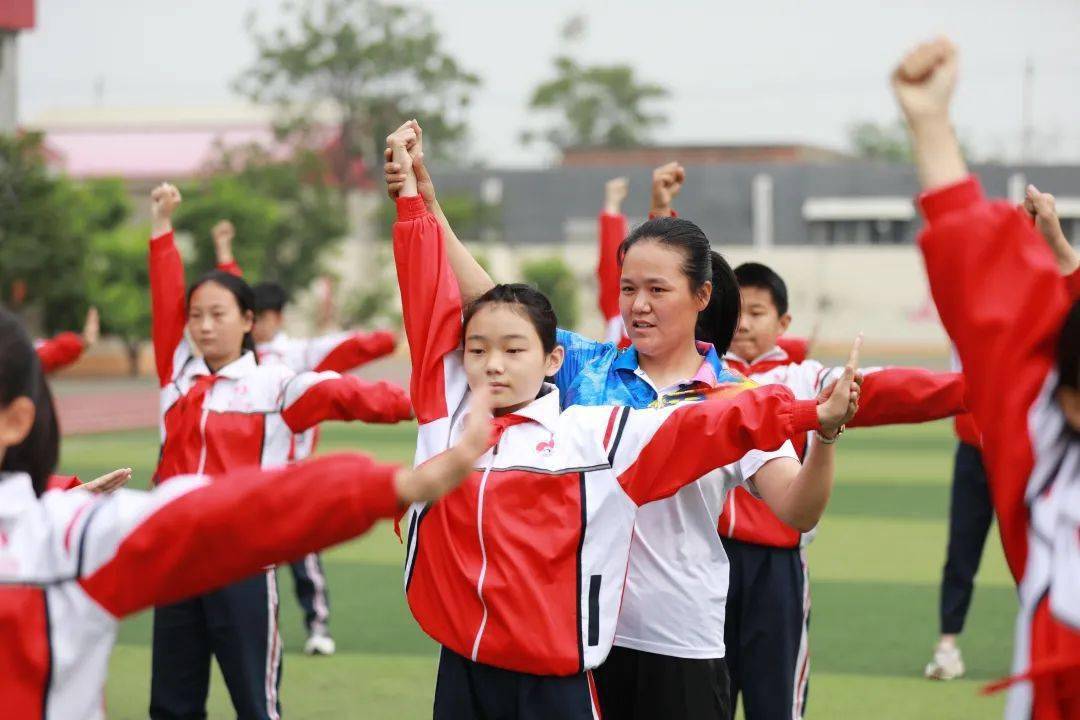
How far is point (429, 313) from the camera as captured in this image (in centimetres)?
355

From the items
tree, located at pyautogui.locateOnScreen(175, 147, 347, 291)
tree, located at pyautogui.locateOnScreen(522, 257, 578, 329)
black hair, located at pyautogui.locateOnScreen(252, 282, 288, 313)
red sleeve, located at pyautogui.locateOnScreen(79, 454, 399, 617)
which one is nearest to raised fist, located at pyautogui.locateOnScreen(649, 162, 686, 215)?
red sleeve, located at pyautogui.locateOnScreen(79, 454, 399, 617)

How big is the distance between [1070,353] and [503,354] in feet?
4.74

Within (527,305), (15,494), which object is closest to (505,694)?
(527,305)

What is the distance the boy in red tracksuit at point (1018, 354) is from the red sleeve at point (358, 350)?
5157 millimetres

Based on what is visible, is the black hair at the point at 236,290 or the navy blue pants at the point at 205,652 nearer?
the navy blue pants at the point at 205,652

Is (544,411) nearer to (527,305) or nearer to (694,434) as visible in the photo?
(527,305)

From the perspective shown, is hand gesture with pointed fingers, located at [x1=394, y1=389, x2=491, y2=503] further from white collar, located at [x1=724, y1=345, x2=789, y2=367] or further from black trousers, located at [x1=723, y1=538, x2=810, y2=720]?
white collar, located at [x1=724, y1=345, x2=789, y2=367]

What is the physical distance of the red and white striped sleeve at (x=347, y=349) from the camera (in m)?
7.51

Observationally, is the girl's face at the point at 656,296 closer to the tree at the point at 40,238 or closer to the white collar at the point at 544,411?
the white collar at the point at 544,411

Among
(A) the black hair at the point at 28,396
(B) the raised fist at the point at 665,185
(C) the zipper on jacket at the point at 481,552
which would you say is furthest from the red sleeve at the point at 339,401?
(A) the black hair at the point at 28,396

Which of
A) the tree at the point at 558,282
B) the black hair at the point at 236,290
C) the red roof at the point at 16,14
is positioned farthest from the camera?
the tree at the point at 558,282

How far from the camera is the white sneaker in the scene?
21.9 feet

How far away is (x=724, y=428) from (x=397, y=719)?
3.33 m

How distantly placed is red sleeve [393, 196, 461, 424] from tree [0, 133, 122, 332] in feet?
68.1
